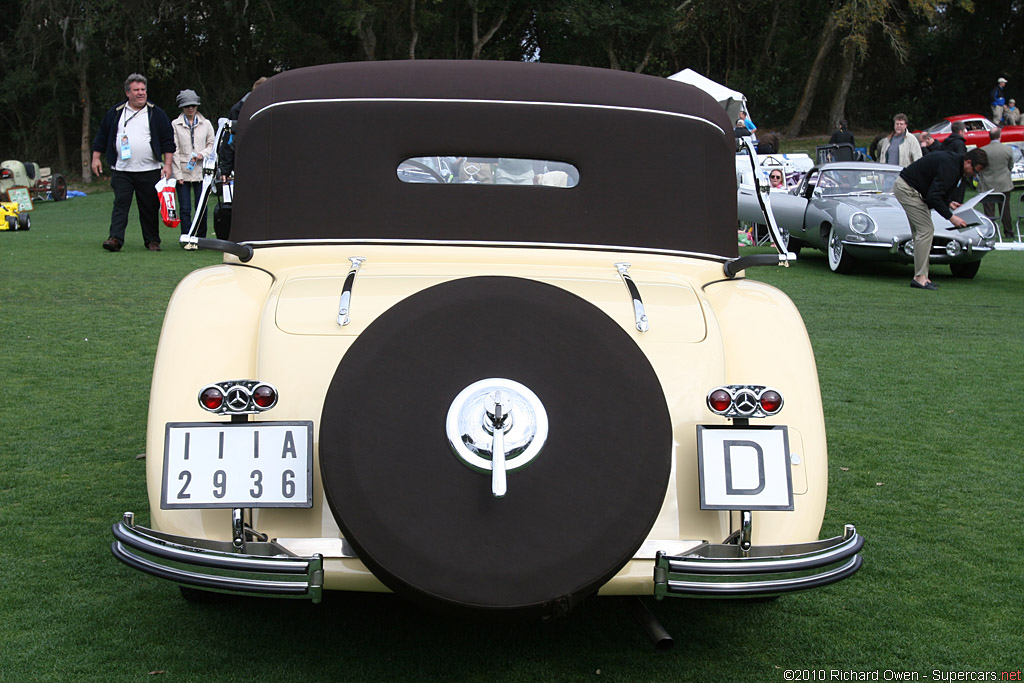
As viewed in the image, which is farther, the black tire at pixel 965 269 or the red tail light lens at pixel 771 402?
the black tire at pixel 965 269

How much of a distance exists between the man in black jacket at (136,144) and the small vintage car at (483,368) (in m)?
Result: 9.28

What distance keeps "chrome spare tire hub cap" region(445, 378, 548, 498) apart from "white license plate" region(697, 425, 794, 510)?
1.71 ft

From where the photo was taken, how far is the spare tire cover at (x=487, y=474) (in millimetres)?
2467

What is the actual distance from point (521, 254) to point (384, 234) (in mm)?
493

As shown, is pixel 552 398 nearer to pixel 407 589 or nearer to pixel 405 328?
pixel 405 328

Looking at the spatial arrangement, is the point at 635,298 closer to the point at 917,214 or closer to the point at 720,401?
the point at 720,401

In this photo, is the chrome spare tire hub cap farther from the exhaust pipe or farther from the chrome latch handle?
the exhaust pipe

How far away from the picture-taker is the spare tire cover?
2467mm

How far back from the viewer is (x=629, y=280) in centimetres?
338

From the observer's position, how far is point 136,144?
40.6 ft

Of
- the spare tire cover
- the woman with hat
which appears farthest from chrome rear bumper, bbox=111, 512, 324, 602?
the woman with hat

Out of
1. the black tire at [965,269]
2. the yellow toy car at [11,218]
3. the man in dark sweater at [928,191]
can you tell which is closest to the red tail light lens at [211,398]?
the man in dark sweater at [928,191]

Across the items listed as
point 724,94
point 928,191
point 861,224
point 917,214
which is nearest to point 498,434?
point 928,191

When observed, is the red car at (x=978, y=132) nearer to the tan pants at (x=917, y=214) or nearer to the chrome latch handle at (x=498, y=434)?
the tan pants at (x=917, y=214)
